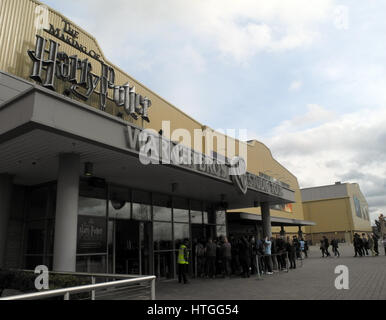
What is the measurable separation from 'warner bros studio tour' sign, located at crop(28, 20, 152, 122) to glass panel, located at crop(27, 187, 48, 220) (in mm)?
3693

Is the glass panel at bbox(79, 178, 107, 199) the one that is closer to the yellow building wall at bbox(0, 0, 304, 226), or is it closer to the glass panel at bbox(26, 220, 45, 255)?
the glass panel at bbox(26, 220, 45, 255)

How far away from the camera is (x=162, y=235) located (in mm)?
14539

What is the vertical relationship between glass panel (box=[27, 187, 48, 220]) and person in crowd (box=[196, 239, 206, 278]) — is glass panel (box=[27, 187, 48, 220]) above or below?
above

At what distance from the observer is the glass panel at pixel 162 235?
14.1m

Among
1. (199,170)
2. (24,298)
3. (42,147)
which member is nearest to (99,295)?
(24,298)

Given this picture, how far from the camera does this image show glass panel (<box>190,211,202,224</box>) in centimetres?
1660

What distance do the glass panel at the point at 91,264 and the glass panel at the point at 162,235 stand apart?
3017 mm

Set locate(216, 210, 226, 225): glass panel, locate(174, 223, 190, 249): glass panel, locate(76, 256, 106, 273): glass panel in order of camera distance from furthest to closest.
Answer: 1. locate(216, 210, 226, 225): glass panel
2. locate(174, 223, 190, 249): glass panel
3. locate(76, 256, 106, 273): glass panel

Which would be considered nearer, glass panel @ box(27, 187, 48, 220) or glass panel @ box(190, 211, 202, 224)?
glass panel @ box(27, 187, 48, 220)

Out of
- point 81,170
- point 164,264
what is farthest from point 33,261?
point 164,264

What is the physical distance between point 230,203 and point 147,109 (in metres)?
8.05

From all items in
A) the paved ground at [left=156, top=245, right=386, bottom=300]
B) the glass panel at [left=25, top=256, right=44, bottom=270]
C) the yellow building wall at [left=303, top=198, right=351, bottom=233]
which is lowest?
the paved ground at [left=156, top=245, right=386, bottom=300]

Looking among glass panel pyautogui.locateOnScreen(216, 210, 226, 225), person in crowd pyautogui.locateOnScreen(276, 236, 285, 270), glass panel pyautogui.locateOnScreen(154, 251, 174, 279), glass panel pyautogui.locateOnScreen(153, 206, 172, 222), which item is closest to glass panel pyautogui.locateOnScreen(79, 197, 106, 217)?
glass panel pyautogui.locateOnScreen(153, 206, 172, 222)

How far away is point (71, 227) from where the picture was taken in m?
8.23
